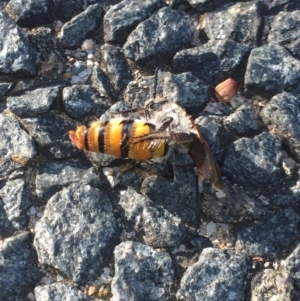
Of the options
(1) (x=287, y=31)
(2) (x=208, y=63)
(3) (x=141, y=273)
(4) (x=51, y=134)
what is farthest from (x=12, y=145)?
(1) (x=287, y=31)

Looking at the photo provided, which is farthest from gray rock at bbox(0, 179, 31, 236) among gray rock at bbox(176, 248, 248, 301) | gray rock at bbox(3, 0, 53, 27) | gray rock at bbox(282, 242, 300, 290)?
gray rock at bbox(282, 242, 300, 290)

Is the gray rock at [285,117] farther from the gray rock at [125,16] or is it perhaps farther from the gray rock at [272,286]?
the gray rock at [125,16]

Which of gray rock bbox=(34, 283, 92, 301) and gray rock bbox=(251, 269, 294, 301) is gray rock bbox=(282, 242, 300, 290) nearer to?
gray rock bbox=(251, 269, 294, 301)

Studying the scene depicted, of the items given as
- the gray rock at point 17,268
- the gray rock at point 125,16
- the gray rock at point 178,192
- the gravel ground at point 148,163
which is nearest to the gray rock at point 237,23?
the gravel ground at point 148,163

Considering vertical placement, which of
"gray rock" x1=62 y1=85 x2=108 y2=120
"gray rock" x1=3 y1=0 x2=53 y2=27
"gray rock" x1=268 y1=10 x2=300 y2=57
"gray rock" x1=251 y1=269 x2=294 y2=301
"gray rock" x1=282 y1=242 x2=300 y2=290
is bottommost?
"gray rock" x1=251 y1=269 x2=294 y2=301

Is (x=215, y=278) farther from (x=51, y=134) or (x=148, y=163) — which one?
(x=51, y=134)

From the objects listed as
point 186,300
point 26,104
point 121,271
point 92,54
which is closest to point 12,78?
point 26,104

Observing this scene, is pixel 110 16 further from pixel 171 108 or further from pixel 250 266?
pixel 250 266
